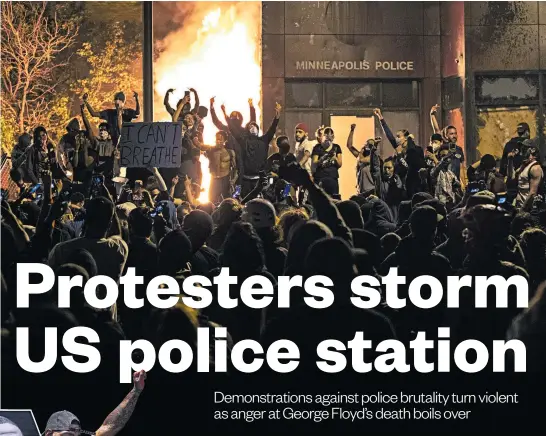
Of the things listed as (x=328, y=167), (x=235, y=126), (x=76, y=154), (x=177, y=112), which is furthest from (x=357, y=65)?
(x=76, y=154)

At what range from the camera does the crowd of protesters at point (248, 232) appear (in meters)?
8.19

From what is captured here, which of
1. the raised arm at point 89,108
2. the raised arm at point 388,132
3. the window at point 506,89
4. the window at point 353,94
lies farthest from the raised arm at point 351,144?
the raised arm at point 89,108

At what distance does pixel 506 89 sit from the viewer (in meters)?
8.89

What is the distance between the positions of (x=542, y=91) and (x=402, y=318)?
1993 mm

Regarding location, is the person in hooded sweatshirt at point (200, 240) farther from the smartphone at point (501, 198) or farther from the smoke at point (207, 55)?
the smartphone at point (501, 198)

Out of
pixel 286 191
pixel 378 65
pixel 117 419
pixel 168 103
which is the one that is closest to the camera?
pixel 117 419

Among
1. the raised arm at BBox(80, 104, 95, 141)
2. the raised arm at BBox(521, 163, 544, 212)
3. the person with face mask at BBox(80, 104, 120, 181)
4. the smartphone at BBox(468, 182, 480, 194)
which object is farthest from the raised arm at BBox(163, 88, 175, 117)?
the raised arm at BBox(521, 163, 544, 212)

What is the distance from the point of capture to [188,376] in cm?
816

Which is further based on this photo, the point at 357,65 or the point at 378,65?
the point at 378,65

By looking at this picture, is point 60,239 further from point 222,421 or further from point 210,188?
point 222,421

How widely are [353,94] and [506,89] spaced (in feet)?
3.59

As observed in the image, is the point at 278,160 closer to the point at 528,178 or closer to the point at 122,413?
the point at 528,178

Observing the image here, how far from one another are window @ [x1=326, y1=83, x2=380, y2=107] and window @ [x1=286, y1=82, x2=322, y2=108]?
7 centimetres

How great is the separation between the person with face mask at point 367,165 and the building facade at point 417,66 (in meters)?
0.11
